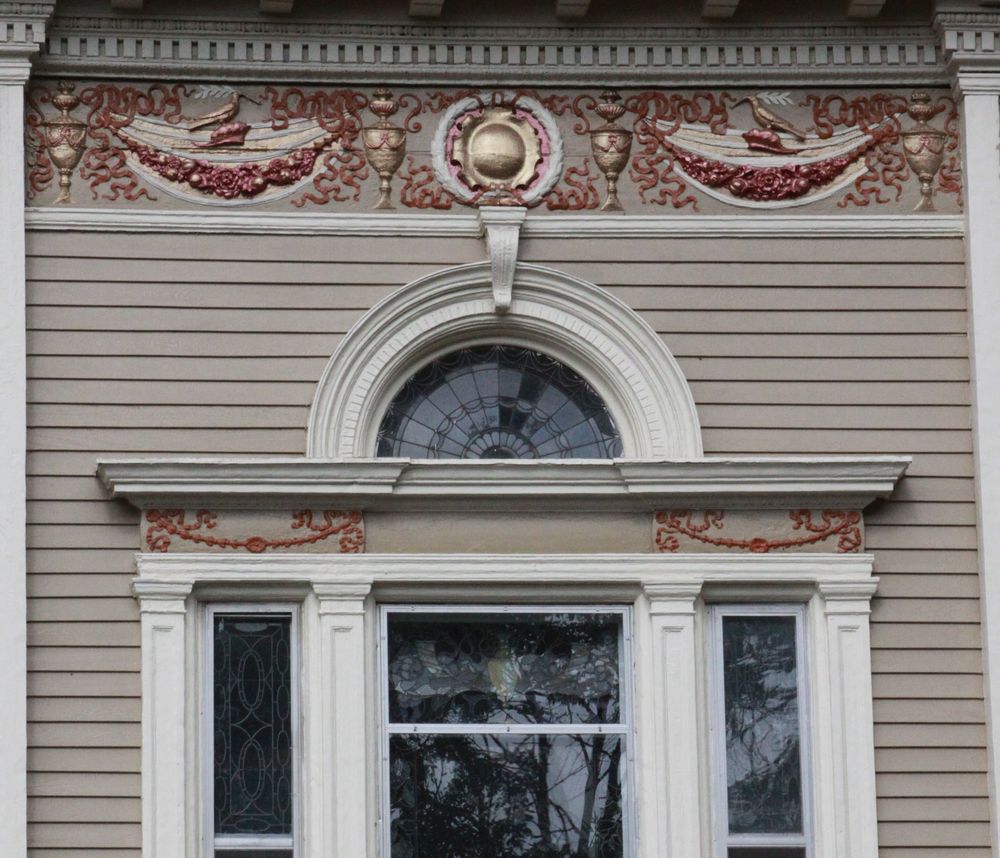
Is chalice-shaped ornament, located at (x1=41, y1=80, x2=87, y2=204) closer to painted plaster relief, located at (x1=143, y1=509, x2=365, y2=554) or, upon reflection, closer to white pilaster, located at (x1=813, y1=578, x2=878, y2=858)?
painted plaster relief, located at (x1=143, y1=509, x2=365, y2=554)

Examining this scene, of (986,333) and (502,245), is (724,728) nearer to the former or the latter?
(986,333)

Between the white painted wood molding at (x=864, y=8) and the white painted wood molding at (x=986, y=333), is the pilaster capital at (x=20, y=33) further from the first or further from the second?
the white painted wood molding at (x=986, y=333)

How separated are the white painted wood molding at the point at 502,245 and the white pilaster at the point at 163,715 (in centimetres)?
248

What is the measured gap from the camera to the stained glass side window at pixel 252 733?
12.9 m

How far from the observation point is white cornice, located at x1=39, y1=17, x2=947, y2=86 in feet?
44.3

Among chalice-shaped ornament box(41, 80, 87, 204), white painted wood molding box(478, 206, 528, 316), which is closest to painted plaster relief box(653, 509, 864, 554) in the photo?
white painted wood molding box(478, 206, 528, 316)

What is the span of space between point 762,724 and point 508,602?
63.9 inches

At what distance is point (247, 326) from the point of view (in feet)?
43.4

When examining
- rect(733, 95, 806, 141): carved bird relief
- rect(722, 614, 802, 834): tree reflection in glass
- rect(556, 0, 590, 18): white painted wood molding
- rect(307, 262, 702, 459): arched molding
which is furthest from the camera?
rect(733, 95, 806, 141): carved bird relief

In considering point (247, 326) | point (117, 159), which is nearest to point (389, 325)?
point (247, 326)

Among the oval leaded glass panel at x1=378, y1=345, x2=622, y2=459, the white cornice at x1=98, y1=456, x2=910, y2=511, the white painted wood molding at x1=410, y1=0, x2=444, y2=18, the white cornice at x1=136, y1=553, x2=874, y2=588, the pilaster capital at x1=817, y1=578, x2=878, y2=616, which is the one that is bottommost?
the pilaster capital at x1=817, y1=578, x2=878, y2=616

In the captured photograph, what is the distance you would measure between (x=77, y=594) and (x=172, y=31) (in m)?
3.38

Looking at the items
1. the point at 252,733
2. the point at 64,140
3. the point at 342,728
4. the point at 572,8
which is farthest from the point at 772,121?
the point at 252,733

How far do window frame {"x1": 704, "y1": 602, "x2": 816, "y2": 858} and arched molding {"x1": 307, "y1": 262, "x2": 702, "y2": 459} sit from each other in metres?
1.00
